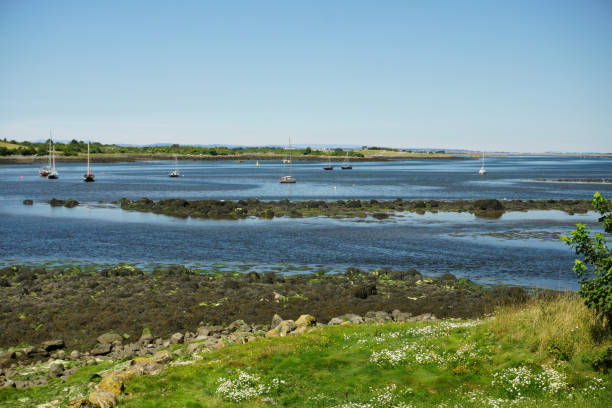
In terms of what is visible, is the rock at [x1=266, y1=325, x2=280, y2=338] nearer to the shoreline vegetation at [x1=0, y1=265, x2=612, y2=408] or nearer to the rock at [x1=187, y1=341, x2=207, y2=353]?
the shoreline vegetation at [x1=0, y1=265, x2=612, y2=408]

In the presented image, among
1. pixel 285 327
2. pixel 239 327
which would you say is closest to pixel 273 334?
pixel 285 327

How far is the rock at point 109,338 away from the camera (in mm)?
24438

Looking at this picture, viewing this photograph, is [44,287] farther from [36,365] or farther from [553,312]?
[553,312]

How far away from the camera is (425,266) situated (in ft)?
141

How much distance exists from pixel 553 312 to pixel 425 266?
80.1ft

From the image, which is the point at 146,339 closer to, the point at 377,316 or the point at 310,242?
Result: the point at 377,316

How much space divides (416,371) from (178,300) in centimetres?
1803

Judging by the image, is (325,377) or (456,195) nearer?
(325,377)

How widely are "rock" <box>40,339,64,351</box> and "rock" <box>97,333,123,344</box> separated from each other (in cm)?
158

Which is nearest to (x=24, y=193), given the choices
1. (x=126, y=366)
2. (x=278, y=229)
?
(x=278, y=229)

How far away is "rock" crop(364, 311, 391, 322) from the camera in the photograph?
27.3 metres

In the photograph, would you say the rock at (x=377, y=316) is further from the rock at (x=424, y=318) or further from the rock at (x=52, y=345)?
the rock at (x=52, y=345)

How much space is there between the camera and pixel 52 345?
2366cm

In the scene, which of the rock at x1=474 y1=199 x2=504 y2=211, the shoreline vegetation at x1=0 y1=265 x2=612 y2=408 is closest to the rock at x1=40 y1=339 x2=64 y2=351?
the shoreline vegetation at x1=0 y1=265 x2=612 y2=408
